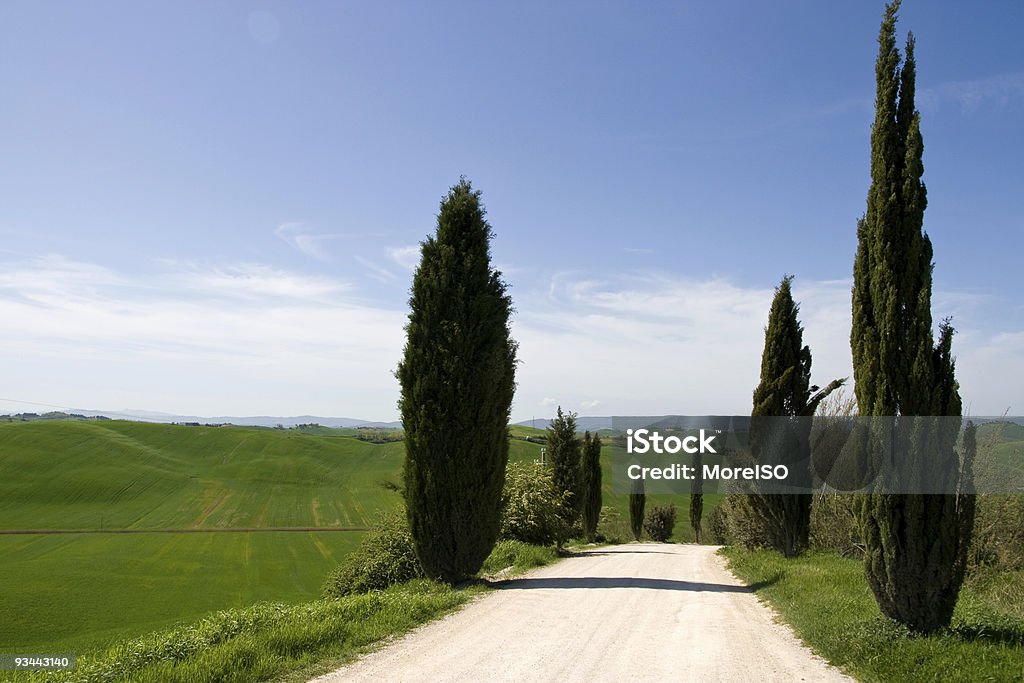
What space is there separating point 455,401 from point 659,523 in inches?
1917

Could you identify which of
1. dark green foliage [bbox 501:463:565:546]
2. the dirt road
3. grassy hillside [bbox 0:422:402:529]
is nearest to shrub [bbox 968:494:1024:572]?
the dirt road

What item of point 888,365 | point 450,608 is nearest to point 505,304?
point 450,608

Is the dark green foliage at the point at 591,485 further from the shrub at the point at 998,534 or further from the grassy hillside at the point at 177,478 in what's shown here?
the shrub at the point at 998,534

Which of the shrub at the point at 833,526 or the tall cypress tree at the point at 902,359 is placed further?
the shrub at the point at 833,526

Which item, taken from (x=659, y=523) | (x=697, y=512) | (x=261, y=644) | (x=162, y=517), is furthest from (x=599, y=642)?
(x=162, y=517)

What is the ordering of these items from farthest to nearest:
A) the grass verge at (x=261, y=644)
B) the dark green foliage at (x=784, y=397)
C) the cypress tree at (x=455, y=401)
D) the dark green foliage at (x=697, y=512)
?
1. the dark green foliage at (x=697, y=512)
2. the dark green foliage at (x=784, y=397)
3. the cypress tree at (x=455, y=401)
4. the grass verge at (x=261, y=644)

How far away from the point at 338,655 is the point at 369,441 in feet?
394

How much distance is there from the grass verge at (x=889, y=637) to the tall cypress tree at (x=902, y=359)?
508 mm

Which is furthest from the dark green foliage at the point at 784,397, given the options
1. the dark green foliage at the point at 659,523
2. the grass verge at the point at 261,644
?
the dark green foliage at the point at 659,523

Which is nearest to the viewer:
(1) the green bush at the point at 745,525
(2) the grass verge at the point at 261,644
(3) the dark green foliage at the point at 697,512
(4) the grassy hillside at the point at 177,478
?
(2) the grass verge at the point at 261,644

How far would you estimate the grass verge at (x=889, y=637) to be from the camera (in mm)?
6477

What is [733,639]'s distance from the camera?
28.1 ft

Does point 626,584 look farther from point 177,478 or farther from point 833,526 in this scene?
point 177,478

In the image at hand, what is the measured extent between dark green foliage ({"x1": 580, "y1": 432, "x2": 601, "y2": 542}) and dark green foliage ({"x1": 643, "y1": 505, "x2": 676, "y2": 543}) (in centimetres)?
2158
